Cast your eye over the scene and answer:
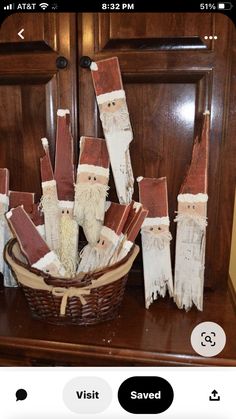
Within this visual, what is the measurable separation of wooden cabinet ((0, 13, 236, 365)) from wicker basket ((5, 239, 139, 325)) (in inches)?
1.0

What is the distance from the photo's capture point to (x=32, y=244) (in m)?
0.62

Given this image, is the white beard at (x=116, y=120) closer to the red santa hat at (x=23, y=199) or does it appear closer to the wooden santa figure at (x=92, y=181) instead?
the wooden santa figure at (x=92, y=181)

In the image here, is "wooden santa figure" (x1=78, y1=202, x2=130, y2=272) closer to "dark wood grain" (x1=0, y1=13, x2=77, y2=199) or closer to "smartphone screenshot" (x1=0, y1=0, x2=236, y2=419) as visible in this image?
"smartphone screenshot" (x1=0, y1=0, x2=236, y2=419)

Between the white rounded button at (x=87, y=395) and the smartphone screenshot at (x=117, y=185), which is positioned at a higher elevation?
the smartphone screenshot at (x=117, y=185)

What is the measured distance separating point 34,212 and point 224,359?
40 centimetres

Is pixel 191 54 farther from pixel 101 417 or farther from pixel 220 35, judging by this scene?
pixel 101 417

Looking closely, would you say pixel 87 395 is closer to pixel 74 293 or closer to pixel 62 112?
pixel 74 293

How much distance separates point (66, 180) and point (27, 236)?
0.12 meters

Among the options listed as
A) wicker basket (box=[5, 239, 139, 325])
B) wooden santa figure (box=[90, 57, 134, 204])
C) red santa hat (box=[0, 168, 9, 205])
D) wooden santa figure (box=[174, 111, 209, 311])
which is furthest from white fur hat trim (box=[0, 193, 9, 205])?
wooden santa figure (box=[174, 111, 209, 311])

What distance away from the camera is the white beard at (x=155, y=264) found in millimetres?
648

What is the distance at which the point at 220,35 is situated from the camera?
59 cm

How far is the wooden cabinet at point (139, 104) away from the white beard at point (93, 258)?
0.33ft

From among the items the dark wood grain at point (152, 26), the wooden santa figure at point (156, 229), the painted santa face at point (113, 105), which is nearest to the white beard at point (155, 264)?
the wooden santa figure at point (156, 229)

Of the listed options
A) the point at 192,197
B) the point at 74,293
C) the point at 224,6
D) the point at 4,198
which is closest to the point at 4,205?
the point at 4,198
